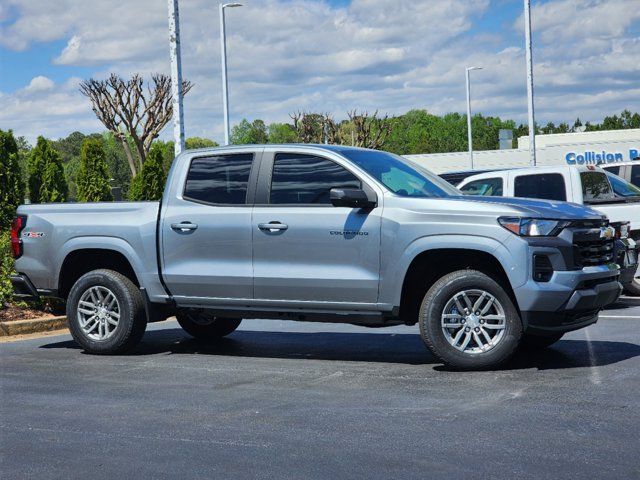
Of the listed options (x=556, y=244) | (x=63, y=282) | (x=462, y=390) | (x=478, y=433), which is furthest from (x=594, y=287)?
(x=63, y=282)

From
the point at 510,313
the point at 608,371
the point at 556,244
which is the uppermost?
the point at 556,244

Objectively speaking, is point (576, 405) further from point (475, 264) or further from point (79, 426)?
point (79, 426)

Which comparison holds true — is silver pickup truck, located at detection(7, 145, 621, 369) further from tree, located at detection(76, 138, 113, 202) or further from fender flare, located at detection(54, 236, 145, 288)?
tree, located at detection(76, 138, 113, 202)

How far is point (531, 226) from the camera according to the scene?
8156 mm

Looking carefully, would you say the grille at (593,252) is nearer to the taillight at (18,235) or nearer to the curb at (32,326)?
the taillight at (18,235)

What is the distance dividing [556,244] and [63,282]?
516cm

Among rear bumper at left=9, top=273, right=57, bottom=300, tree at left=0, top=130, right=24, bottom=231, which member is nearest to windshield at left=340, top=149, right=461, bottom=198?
rear bumper at left=9, top=273, right=57, bottom=300

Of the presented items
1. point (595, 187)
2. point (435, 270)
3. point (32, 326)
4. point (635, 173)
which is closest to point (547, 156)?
point (635, 173)

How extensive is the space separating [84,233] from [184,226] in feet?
4.05

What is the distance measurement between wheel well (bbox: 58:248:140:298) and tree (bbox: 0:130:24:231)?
12014 mm

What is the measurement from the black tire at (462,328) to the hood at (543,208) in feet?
2.06

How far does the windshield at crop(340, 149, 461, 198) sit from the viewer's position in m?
8.99

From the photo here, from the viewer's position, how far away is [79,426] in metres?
6.73

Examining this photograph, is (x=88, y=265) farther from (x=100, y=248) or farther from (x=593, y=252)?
(x=593, y=252)
